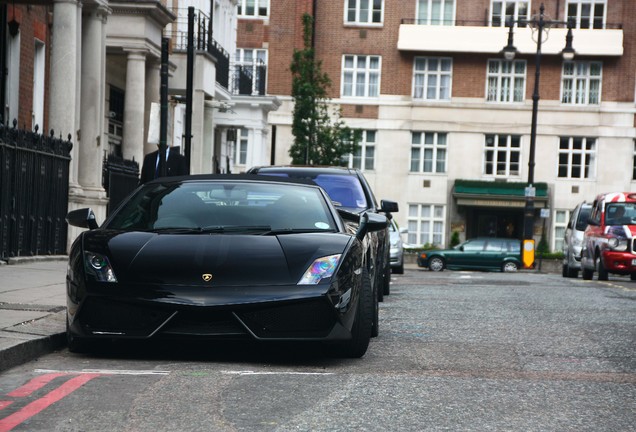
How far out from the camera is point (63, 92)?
66.6 feet

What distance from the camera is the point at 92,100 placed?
2275 cm

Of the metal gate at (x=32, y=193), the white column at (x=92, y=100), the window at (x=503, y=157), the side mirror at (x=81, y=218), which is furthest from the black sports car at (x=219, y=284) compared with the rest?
the window at (x=503, y=157)

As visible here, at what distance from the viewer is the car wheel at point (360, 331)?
800cm

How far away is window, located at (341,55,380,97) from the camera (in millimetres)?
56000

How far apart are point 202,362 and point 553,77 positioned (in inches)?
1944

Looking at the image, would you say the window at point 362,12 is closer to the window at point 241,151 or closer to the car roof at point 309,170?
the window at point 241,151

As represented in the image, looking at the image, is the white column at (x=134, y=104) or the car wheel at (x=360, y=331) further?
the white column at (x=134, y=104)

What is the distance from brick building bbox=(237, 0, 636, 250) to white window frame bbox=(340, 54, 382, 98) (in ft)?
0.20

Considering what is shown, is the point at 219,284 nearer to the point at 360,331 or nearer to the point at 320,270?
the point at 320,270

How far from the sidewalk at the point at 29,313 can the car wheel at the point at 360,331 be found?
2096 mm

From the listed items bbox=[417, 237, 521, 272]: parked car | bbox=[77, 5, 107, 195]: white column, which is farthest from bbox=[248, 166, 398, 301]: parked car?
bbox=[417, 237, 521, 272]: parked car

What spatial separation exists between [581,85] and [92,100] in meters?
36.8

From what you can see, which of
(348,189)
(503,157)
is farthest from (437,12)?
(348,189)

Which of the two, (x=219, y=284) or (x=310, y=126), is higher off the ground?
(x=310, y=126)
